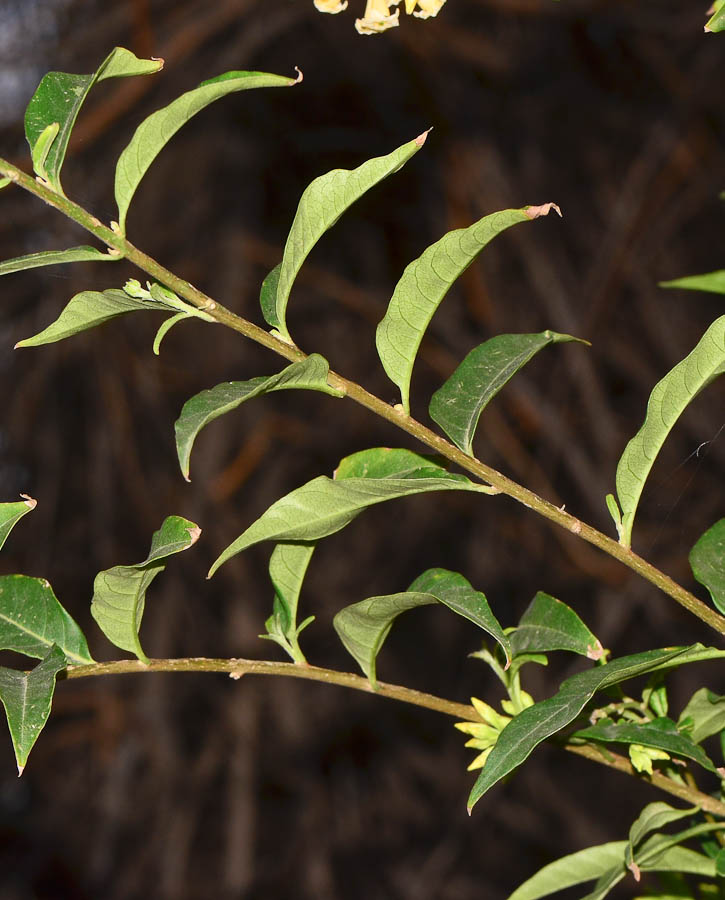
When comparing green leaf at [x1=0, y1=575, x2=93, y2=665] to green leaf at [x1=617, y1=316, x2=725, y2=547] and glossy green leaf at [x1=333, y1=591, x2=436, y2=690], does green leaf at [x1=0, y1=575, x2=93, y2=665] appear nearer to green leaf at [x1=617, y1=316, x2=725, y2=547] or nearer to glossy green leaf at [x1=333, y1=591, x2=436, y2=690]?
glossy green leaf at [x1=333, y1=591, x2=436, y2=690]

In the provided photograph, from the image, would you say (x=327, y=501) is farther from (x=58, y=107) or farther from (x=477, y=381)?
(x=58, y=107)

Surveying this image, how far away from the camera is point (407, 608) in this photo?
44 centimetres

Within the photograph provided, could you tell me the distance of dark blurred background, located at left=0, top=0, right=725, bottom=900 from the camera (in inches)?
85.8

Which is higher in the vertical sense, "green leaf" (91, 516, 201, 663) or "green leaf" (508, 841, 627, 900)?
"green leaf" (91, 516, 201, 663)

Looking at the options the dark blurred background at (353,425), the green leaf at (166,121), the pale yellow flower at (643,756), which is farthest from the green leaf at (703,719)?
the dark blurred background at (353,425)

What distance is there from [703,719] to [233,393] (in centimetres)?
28

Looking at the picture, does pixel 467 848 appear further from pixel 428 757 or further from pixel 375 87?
pixel 375 87

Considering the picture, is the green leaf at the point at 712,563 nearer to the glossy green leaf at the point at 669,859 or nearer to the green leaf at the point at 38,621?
the glossy green leaf at the point at 669,859

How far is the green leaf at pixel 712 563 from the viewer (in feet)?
1.40

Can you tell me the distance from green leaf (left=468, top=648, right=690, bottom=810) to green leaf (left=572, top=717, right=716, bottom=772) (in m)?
0.04

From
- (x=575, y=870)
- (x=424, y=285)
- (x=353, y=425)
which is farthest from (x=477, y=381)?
(x=353, y=425)

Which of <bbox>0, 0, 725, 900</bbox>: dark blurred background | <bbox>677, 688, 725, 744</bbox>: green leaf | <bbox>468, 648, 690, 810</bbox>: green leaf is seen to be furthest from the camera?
<bbox>0, 0, 725, 900</bbox>: dark blurred background

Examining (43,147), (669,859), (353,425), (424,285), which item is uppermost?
(43,147)

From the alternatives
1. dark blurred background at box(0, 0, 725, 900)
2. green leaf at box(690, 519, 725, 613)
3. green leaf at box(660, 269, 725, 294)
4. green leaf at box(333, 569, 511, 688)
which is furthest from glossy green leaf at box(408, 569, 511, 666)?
dark blurred background at box(0, 0, 725, 900)
